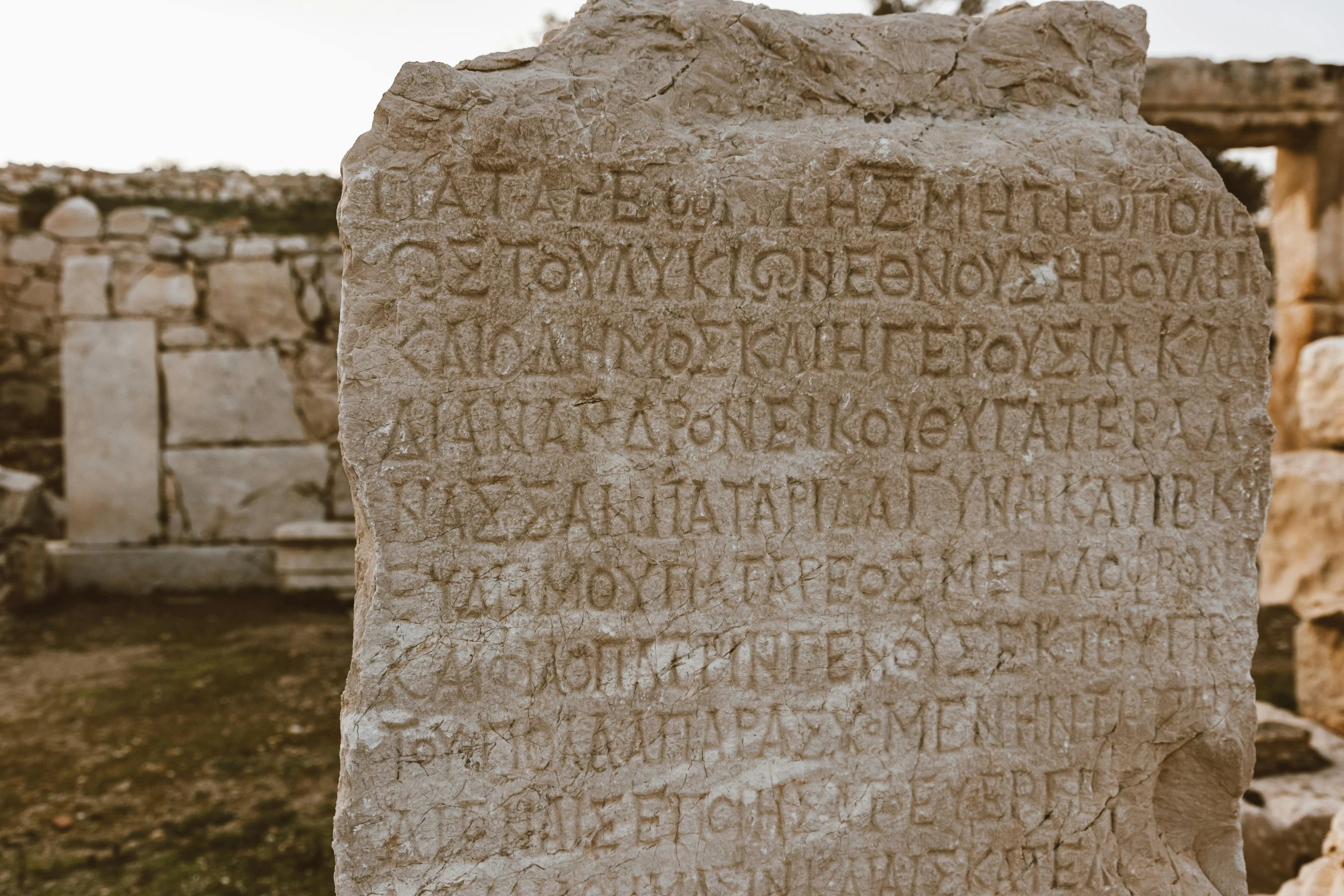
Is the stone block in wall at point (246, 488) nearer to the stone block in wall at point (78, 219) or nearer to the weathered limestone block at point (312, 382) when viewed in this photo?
the weathered limestone block at point (312, 382)

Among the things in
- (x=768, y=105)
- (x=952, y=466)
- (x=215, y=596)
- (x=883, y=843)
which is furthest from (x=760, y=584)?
(x=215, y=596)

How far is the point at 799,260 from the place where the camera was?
72.6 inches

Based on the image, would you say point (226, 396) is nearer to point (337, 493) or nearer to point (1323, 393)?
point (337, 493)

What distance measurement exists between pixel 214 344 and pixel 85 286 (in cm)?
83

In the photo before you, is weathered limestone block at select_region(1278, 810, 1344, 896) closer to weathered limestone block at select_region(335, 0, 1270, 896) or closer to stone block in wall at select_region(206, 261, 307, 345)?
weathered limestone block at select_region(335, 0, 1270, 896)

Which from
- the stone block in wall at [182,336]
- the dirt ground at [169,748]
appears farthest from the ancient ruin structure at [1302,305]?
the stone block in wall at [182,336]

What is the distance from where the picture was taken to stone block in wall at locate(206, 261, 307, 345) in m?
6.00

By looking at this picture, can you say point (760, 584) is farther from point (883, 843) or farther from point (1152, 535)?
point (1152, 535)

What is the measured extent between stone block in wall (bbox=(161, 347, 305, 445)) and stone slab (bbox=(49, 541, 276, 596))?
698mm

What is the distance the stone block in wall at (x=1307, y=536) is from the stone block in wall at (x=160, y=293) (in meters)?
5.93

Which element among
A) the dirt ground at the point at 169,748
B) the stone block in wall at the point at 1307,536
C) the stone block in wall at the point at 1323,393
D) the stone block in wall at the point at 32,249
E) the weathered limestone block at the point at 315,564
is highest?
the stone block in wall at the point at 32,249

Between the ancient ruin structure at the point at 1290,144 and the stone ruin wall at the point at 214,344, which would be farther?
the stone ruin wall at the point at 214,344

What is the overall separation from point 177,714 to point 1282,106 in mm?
5675

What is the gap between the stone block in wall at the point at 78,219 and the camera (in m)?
6.01
